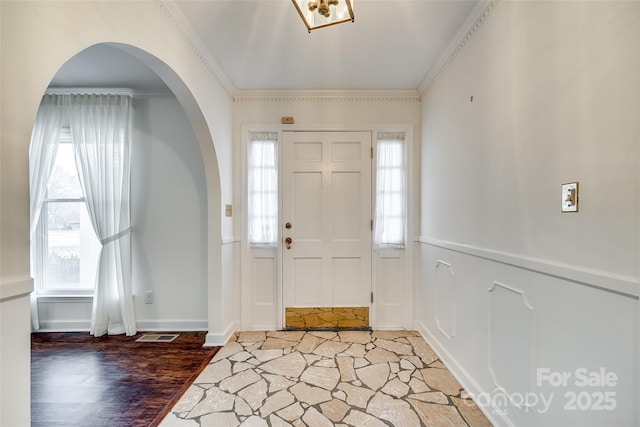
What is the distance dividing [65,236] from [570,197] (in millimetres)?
4274

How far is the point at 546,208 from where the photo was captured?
131 centimetres

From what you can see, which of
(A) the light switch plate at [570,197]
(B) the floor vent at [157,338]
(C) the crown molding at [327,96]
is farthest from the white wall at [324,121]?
(A) the light switch plate at [570,197]

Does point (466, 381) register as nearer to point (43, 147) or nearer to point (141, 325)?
point (141, 325)

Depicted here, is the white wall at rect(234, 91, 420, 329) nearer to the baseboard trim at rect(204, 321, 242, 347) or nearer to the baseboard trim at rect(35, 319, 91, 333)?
the baseboard trim at rect(204, 321, 242, 347)

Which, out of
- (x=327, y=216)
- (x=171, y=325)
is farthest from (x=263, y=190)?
(x=171, y=325)

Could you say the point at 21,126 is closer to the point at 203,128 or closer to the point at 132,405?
the point at 203,128

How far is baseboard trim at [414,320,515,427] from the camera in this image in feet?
5.43

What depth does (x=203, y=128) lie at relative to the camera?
2.55m

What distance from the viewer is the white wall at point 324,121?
3.15m

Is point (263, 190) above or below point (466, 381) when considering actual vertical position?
above

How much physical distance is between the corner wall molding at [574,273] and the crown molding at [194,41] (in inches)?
99.2

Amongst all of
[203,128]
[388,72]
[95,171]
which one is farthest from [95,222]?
[388,72]

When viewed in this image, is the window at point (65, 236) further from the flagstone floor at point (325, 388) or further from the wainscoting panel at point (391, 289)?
the wainscoting panel at point (391, 289)

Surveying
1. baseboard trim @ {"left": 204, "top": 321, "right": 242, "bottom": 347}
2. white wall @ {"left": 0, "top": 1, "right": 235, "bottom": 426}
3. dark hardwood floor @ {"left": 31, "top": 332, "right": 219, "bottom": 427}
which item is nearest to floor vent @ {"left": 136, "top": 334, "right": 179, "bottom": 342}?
dark hardwood floor @ {"left": 31, "top": 332, "right": 219, "bottom": 427}
